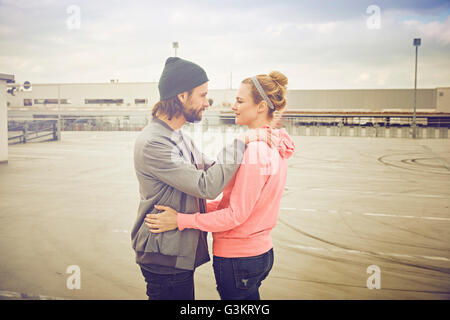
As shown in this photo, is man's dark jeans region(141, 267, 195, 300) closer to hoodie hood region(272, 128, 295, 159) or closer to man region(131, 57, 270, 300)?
man region(131, 57, 270, 300)

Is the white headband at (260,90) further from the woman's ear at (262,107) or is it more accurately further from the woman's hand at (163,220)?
the woman's hand at (163,220)

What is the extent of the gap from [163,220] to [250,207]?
52 centimetres

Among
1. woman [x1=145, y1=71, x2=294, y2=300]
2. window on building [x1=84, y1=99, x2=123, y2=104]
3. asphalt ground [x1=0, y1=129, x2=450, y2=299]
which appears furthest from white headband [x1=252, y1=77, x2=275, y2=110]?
window on building [x1=84, y1=99, x2=123, y2=104]

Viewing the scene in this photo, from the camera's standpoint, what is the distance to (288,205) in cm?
844

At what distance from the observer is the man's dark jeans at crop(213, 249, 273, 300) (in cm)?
234

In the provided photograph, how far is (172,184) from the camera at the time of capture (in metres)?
2.23

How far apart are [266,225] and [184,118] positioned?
0.86m

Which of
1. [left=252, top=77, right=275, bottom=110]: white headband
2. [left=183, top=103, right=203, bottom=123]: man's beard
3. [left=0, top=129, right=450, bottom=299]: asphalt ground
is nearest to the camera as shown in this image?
[left=252, top=77, right=275, bottom=110]: white headband

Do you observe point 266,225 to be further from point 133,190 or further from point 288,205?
point 133,190

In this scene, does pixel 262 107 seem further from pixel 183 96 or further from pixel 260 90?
pixel 183 96

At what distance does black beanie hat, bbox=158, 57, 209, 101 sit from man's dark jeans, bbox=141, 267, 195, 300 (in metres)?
1.10

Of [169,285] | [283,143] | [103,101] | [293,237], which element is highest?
[103,101]

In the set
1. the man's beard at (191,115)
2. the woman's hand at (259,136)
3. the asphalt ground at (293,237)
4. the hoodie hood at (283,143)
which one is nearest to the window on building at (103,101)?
the asphalt ground at (293,237)

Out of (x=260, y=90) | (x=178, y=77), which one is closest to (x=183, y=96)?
(x=178, y=77)
